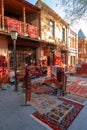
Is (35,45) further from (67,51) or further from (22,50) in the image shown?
(67,51)

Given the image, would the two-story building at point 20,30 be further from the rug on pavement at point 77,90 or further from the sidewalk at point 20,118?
the sidewalk at point 20,118

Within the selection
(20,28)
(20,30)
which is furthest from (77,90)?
(20,28)

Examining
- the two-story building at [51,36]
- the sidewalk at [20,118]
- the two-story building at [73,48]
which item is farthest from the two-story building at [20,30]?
the two-story building at [73,48]

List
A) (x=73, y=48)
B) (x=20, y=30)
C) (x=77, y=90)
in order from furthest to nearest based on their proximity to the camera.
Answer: (x=73, y=48), (x=20, y=30), (x=77, y=90)

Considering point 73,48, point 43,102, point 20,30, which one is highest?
point 20,30

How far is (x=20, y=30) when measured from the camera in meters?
11.9

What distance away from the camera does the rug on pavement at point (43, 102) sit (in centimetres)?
580

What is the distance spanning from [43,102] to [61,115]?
1.33 m

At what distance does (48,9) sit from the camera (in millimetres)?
16094

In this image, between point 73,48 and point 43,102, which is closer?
point 43,102

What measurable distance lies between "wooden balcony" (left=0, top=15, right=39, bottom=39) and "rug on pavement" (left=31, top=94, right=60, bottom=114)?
5.56 metres

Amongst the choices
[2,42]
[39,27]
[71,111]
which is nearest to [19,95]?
[71,111]

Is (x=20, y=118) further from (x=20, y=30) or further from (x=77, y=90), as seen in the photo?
(x=20, y=30)

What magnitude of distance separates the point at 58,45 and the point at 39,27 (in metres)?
4.09
